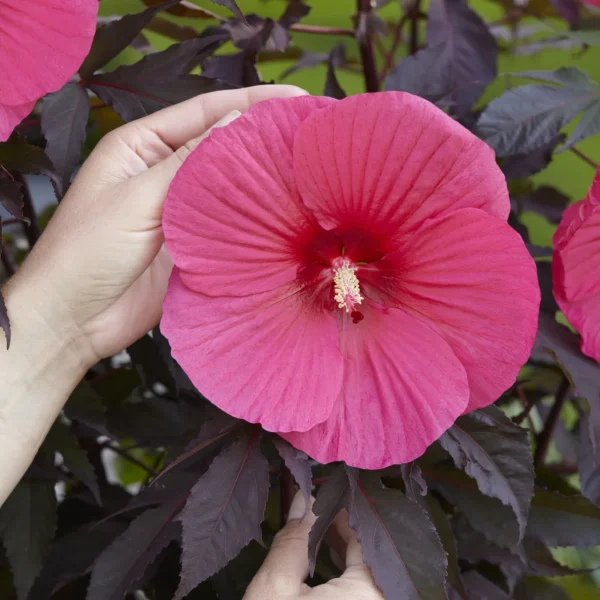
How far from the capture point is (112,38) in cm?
68

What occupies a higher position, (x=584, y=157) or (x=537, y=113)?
(x=537, y=113)

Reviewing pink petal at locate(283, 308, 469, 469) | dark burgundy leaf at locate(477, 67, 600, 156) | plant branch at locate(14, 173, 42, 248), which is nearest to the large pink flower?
pink petal at locate(283, 308, 469, 469)

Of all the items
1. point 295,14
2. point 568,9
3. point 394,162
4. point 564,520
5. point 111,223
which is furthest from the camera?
point 568,9

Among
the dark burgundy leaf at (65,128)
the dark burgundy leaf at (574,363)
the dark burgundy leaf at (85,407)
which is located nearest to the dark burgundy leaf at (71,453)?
the dark burgundy leaf at (85,407)

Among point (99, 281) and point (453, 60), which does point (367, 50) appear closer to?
point (453, 60)

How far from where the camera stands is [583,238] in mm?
600

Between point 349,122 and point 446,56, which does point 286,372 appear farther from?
point 446,56

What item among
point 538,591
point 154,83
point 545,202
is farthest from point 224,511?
point 545,202

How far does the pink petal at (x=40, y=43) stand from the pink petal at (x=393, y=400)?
12.8 inches

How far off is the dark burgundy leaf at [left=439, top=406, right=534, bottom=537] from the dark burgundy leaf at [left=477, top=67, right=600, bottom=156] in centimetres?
28

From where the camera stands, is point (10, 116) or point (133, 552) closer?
point (10, 116)

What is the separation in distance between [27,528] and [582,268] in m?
0.63

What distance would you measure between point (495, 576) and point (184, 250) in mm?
621

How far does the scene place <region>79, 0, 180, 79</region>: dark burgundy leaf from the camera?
0.67 m
